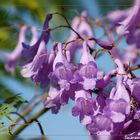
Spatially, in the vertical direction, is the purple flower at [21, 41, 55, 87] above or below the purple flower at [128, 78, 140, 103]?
above

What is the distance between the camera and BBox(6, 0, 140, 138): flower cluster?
0.52 meters

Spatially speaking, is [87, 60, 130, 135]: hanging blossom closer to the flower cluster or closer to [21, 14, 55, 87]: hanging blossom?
the flower cluster

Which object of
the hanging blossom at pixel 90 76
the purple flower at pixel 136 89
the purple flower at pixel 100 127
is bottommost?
the purple flower at pixel 100 127

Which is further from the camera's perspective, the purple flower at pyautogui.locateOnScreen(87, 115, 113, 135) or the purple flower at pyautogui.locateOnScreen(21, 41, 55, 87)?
the purple flower at pyautogui.locateOnScreen(21, 41, 55, 87)

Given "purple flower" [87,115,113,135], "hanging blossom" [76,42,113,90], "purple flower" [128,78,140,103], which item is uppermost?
"hanging blossom" [76,42,113,90]

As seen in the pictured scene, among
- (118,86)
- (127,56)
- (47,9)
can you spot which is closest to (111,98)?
(118,86)

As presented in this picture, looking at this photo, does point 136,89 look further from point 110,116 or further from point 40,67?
point 40,67

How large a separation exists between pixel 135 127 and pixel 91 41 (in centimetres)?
17

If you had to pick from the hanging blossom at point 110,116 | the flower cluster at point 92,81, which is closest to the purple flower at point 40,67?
the flower cluster at point 92,81

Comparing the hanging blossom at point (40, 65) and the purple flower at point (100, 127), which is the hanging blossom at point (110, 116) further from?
the hanging blossom at point (40, 65)

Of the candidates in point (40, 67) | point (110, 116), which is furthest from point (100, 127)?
point (40, 67)

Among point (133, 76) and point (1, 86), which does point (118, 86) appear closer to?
point (133, 76)

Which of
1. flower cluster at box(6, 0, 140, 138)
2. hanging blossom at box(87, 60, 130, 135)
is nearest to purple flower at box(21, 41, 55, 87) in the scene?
flower cluster at box(6, 0, 140, 138)

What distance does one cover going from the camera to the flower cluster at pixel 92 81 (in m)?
0.52
